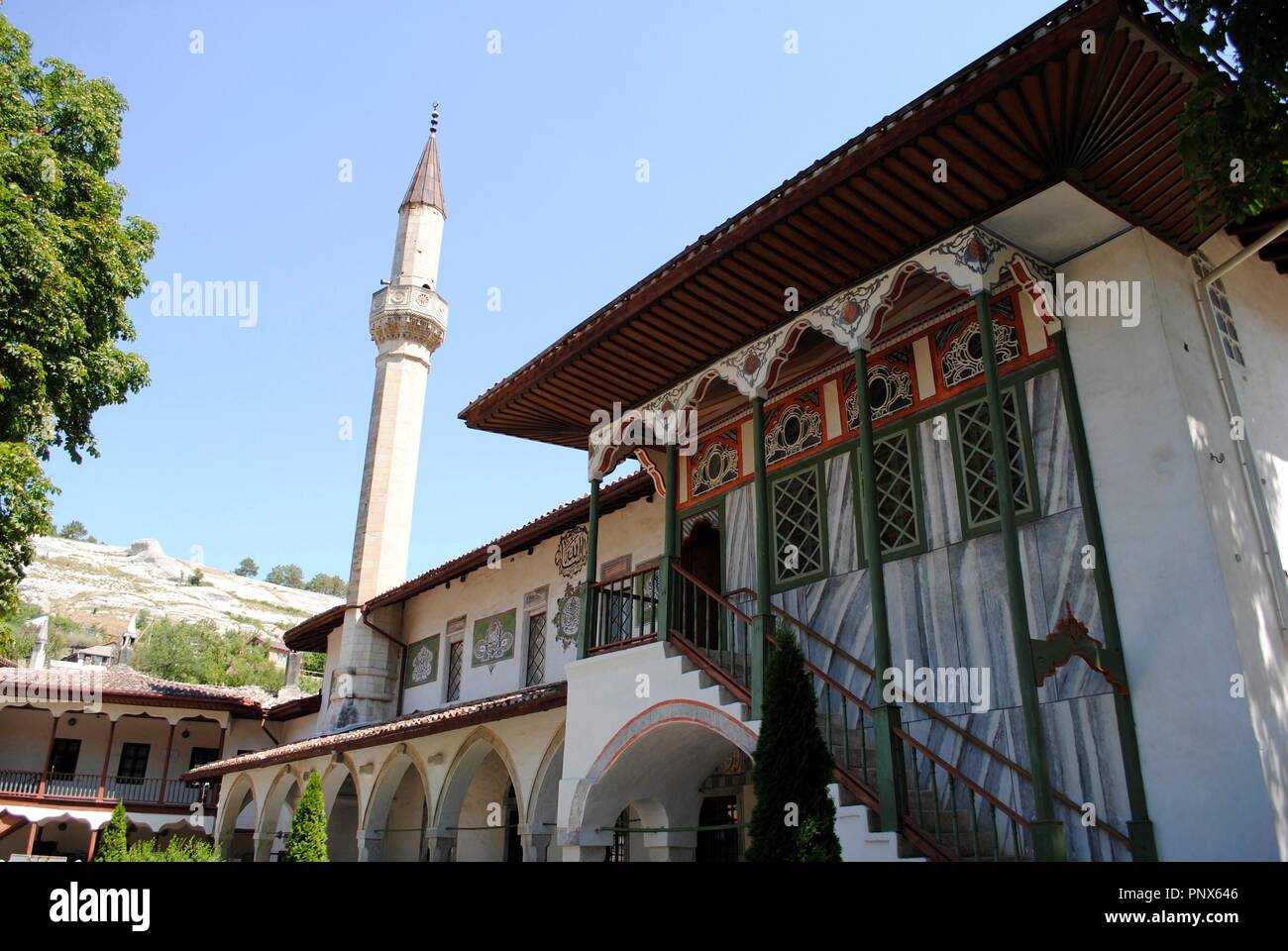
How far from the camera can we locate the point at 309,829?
38.5 ft

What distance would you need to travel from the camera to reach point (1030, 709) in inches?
206

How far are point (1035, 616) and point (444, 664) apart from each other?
10840mm

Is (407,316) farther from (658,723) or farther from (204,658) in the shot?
(204,658)

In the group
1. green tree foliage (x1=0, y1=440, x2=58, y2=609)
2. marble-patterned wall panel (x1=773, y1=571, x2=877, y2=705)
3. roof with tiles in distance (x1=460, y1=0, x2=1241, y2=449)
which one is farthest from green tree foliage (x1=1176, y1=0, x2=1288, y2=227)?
green tree foliage (x1=0, y1=440, x2=58, y2=609)

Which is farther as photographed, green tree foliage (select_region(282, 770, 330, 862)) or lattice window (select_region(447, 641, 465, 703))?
lattice window (select_region(447, 641, 465, 703))

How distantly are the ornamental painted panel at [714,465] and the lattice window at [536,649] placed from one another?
4.19m

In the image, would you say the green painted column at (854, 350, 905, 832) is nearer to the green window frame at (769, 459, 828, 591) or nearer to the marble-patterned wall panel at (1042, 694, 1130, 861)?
the marble-patterned wall panel at (1042, 694, 1130, 861)

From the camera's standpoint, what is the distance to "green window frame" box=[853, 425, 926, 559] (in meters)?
7.33

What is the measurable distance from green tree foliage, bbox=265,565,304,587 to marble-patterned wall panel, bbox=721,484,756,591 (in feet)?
279

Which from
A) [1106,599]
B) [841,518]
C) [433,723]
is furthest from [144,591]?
[1106,599]

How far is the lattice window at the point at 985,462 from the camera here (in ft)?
21.9

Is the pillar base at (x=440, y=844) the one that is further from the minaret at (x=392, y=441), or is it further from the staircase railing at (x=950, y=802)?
the staircase railing at (x=950, y=802)
